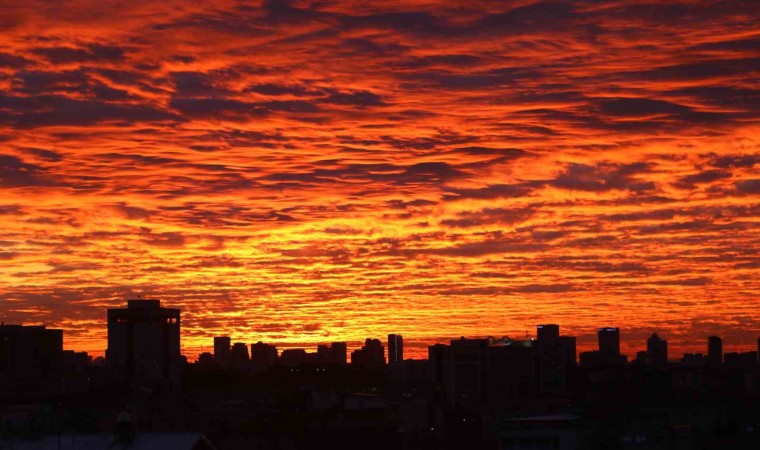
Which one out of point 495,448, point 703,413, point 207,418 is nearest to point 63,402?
point 207,418

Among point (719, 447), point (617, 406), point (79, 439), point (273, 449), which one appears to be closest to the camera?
point (79, 439)

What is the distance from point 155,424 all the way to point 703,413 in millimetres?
63250

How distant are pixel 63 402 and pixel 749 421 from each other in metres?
92.1

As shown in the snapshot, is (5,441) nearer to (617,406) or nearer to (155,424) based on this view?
(155,424)

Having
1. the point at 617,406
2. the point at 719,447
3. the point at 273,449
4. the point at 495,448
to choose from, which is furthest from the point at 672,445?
the point at 617,406

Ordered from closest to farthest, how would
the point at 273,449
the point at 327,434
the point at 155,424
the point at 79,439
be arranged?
the point at 79,439 < the point at 273,449 < the point at 327,434 < the point at 155,424

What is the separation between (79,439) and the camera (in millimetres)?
75000

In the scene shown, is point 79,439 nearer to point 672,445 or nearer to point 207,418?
point 672,445

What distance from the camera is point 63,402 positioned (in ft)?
652

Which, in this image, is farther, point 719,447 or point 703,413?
point 703,413

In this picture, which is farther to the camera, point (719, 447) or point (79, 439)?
Answer: point (719, 447)

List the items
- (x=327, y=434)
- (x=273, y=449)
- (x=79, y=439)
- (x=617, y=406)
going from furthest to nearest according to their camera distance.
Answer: (x=617, y=406), (x=327, y=434), (x=273, y=449), (x=79, y=439)

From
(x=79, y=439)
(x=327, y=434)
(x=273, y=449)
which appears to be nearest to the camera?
(x=79, y=439)

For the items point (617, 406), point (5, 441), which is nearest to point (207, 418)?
point (617, 406)
